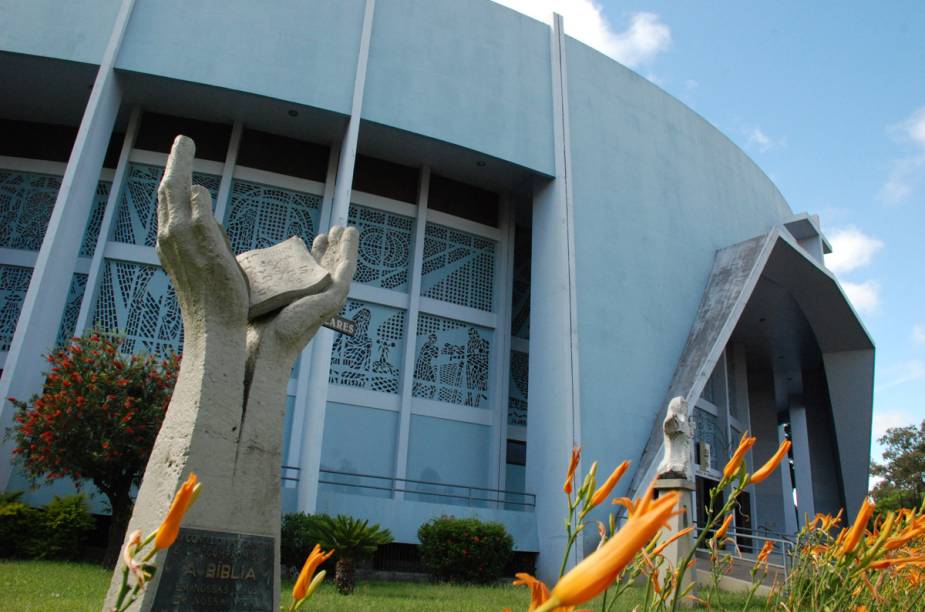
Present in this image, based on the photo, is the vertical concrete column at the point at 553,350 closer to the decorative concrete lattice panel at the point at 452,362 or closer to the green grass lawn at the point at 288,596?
the decorative concrete lattice panel at the point at 452,362

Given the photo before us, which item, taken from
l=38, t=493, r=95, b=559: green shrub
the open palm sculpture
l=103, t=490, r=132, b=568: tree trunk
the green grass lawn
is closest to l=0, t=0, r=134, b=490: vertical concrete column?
l=38, t=493, r=95, b=559: green shrub

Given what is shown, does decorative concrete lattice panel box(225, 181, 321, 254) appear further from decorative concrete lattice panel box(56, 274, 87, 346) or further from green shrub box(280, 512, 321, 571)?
green shrub box(280, 512, 321, 571)

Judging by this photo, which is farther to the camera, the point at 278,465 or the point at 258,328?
the point at 258,328

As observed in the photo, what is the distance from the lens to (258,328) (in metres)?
4.56

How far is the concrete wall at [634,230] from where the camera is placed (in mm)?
13305

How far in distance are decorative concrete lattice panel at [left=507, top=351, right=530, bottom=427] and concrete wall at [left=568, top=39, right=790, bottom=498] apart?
211 cm

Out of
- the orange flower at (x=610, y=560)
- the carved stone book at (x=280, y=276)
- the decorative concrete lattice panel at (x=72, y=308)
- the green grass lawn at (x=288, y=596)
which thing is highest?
the decorative concrete lattice panel at (x=72, y=308)

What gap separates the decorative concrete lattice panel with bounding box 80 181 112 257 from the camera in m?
12.8

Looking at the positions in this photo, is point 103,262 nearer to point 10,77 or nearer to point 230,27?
point 10,77

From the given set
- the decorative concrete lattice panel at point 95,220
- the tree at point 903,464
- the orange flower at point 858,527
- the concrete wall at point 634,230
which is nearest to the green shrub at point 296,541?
the concrete wall at point 634,230

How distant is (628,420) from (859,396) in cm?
1026

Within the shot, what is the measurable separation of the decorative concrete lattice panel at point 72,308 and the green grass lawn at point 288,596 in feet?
14.7

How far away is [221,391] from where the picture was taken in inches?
161

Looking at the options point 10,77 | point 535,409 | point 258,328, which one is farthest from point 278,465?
point 10,77
